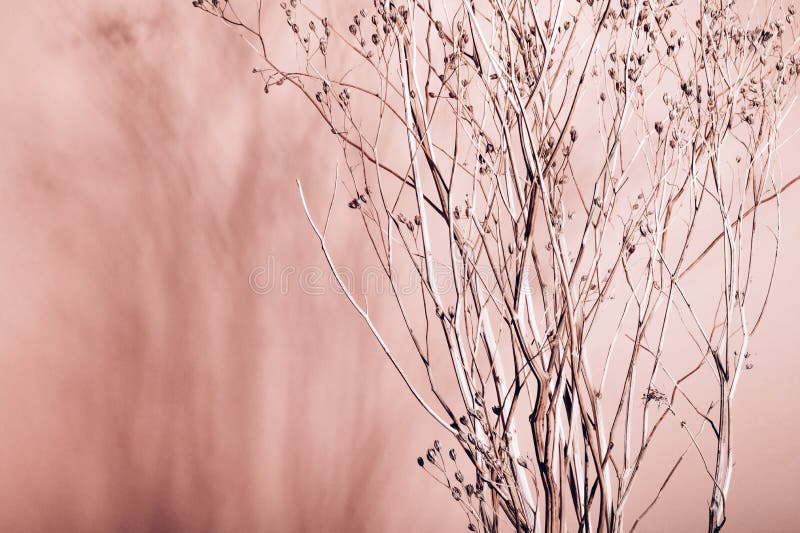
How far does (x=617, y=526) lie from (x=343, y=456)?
2.64ft

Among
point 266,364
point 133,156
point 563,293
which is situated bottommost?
point 563,293

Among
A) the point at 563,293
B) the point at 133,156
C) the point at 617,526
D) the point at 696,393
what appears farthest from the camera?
the point at 696,393

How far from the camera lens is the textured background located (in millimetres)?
1494

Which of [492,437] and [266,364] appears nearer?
[492,437]

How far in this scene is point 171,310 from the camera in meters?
1.54

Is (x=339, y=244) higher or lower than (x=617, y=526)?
higher

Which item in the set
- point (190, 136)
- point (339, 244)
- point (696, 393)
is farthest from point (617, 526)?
point (190, 136)

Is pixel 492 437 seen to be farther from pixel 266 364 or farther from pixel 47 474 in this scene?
pixel 47 474

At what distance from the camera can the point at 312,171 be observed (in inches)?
60.2

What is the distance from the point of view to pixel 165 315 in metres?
1.54

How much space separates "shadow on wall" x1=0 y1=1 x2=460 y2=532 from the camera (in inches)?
58.8

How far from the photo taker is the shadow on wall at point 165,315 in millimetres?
1494

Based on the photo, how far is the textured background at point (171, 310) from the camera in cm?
149

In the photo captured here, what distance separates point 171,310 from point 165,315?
2 centimetres
